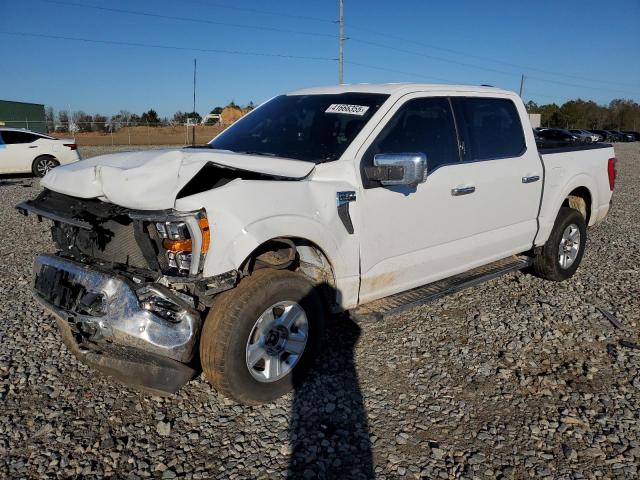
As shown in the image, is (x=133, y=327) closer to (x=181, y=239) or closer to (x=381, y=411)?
(x=181, y=239)

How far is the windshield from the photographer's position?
384cm

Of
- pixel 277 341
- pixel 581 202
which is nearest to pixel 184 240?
pixel 277 341

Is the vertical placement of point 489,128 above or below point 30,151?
above

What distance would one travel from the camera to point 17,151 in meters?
14.9

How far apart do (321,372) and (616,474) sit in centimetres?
185

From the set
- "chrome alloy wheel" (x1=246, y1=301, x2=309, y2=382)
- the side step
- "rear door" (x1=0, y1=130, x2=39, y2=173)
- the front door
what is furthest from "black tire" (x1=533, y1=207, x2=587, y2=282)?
"rear door" (x1=0, y1=130, x2=39, y2=173)

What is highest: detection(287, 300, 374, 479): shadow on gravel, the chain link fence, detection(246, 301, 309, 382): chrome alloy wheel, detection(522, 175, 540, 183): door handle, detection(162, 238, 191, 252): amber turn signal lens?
the chain link fence

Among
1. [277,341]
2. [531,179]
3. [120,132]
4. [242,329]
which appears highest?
[120,132]

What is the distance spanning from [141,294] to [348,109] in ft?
6.68

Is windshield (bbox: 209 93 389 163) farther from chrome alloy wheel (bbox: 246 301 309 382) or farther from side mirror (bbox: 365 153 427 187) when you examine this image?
chrome alloy wheel (bbox: 246 301 309 382)

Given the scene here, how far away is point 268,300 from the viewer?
10.3 ft

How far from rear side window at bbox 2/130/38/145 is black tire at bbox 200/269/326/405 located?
567 inches

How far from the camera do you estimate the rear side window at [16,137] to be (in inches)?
584

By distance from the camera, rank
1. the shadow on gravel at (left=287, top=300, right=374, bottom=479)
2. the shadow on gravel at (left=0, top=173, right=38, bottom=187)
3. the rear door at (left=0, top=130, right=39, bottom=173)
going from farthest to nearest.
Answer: the rear door at (left=0, top=130, right=39, bottom=173), the shadow on gravel at (left=0, top=173, right=38, bottom=187), the shadow on gravel at (left=287, top=300, right=374, bottom=479)
